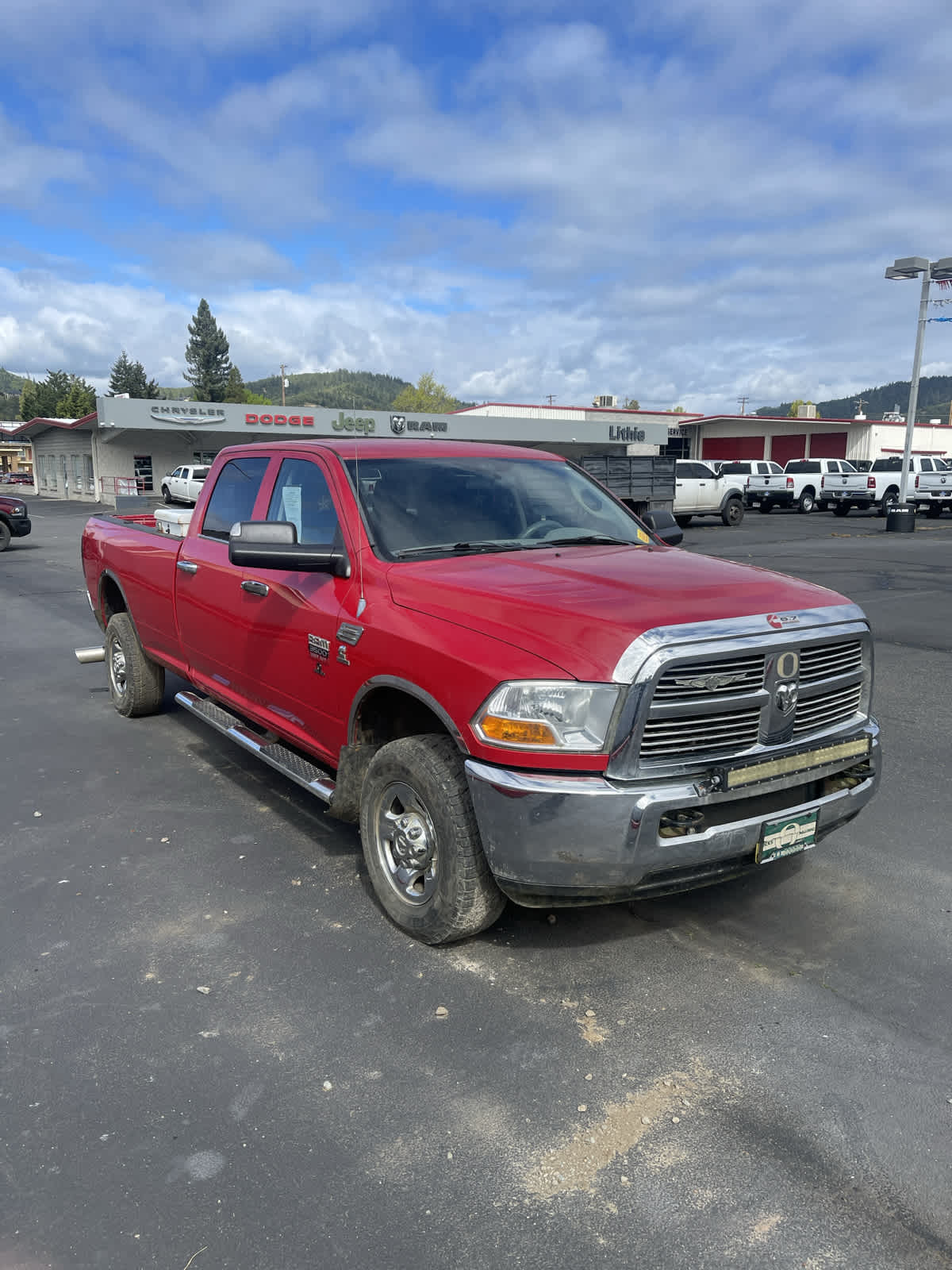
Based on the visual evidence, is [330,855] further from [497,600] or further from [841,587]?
[841,587]

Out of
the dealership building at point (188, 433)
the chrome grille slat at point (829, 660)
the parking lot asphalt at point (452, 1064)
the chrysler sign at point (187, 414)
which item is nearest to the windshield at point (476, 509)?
the chrome grille slat at point (829, 660)

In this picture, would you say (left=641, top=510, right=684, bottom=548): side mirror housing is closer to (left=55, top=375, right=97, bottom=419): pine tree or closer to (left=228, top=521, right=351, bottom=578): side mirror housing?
(left=228, top=521, right=351, bottom=578): side mirror housing

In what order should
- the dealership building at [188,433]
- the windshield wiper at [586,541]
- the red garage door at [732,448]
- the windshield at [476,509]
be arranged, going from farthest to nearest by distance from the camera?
1. the red garage door at [732,448]
2. the dealership building at [188,433]
3. the windshield wiper at [586,541]
4. the windshield at [476,509]

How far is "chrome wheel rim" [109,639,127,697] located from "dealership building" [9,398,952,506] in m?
26.8

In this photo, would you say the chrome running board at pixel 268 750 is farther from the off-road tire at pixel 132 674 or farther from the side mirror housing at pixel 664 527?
the side mirror housing at pixel 664 527

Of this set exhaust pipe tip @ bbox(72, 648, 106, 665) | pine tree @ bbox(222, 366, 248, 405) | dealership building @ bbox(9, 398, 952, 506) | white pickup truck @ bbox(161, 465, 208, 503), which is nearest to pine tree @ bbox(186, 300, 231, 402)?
pine tree @ bbox(222, 366, 248, 405)

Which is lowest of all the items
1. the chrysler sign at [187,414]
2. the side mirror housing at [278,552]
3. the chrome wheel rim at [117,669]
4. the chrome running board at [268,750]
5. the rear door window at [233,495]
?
the chrome wheel rim at [117,669]

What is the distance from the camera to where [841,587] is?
1373 cm

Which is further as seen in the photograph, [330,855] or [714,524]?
[714,524]

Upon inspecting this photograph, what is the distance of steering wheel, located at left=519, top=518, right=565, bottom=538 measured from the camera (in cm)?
429

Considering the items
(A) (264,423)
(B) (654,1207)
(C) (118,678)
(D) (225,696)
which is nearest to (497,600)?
(B) (654,1207)

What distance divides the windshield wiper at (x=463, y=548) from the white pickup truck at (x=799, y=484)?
33845 millimetres

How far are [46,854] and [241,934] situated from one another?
4.46 feet

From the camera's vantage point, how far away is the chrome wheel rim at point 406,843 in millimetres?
3473
